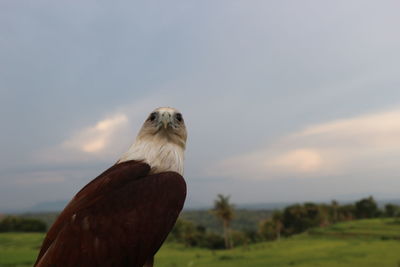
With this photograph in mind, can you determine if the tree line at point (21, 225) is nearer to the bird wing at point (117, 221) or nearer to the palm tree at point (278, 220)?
the palm tree at point (278, 220)

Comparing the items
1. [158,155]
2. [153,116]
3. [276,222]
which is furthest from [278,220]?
[158,155]

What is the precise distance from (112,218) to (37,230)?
63849 mm

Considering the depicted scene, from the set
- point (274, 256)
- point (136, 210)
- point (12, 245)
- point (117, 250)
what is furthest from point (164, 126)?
point (12, 245)

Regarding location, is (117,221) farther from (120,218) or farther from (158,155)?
(158,155)

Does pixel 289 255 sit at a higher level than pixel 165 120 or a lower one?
lower

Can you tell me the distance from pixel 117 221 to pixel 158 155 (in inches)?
29.6

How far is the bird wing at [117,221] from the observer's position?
2.77 metres

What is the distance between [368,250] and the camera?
140 ft

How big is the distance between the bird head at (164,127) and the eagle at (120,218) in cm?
35

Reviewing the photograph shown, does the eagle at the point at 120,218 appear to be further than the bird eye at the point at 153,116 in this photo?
No

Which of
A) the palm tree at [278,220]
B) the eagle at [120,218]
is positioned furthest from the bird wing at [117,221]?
the palm tree at [278,220]

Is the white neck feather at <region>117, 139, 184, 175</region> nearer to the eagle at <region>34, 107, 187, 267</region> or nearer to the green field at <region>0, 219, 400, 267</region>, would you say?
the eagle at <region>34, 107, 187, 267</region>

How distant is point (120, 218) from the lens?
2.87 m

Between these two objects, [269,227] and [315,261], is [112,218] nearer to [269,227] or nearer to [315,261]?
[315,261]
